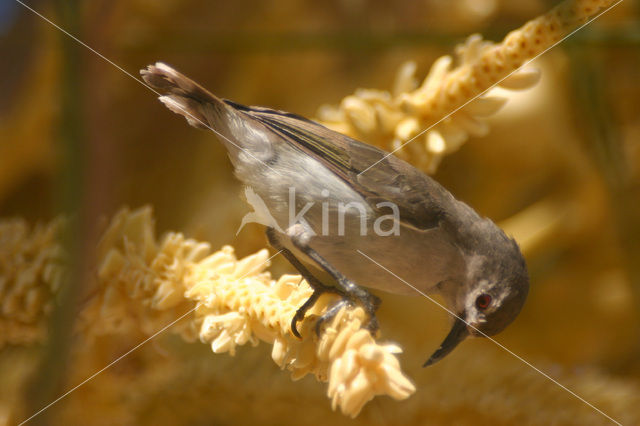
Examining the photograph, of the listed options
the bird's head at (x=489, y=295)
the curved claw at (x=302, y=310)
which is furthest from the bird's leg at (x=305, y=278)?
the bird's head at (x=489, y=295)

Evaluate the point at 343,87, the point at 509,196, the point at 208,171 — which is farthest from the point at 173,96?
the point at 509,196

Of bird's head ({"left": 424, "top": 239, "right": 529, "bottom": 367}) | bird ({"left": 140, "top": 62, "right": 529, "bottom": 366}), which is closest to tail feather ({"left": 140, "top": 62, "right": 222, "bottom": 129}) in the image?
bird ({"left": 140, "top": 62, "right": 529, "bottom": 366})

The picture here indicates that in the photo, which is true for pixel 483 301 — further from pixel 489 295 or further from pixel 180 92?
pixel 180 92

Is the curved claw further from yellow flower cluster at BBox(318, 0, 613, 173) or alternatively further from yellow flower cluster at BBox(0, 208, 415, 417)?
yellow flower cluster at BBox(318, 0, 613, 173)

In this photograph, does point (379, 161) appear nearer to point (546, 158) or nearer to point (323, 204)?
point (323, 204)

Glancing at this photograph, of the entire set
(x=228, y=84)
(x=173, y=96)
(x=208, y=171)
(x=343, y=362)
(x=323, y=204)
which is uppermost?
(x=228, y=84)

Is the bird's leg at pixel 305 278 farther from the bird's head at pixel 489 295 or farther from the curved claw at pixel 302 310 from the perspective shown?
the bird's head at pixel 489 295
